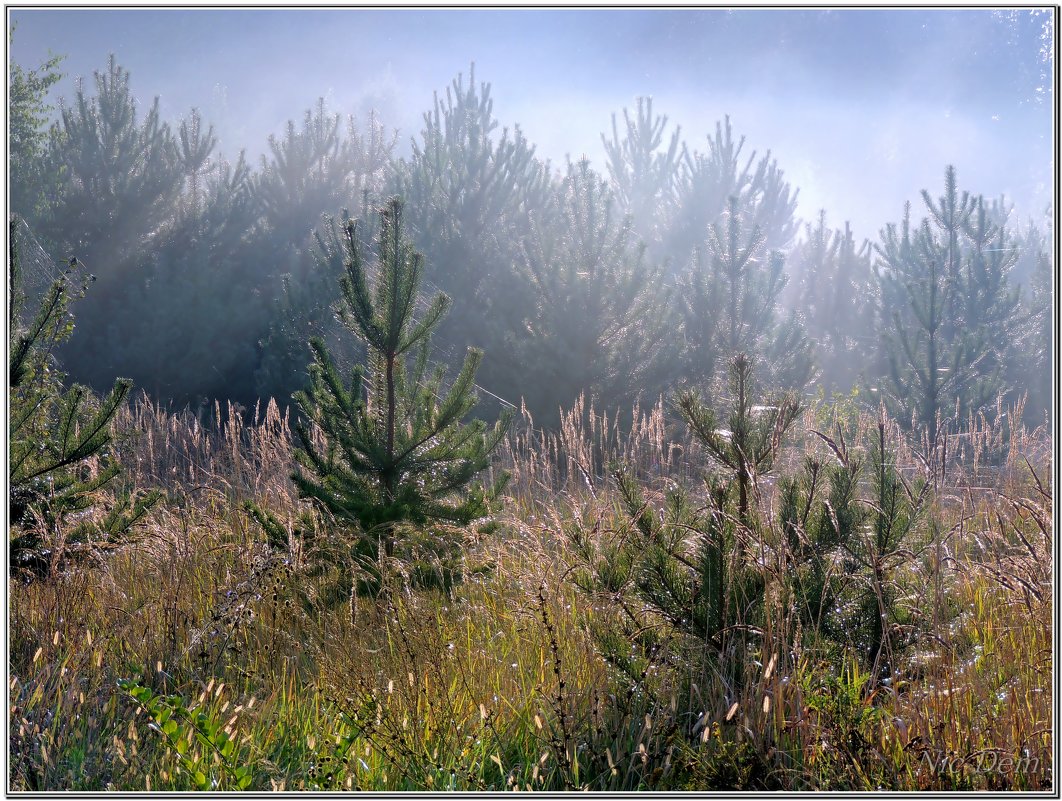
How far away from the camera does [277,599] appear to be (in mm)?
3328

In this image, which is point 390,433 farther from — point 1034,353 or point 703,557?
point 1034,353

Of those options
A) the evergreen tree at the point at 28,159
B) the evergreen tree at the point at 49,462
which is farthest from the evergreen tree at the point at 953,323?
the evergreen tree at the point at 28,159

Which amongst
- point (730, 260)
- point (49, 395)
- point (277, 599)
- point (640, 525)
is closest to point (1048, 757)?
point (640, 525)

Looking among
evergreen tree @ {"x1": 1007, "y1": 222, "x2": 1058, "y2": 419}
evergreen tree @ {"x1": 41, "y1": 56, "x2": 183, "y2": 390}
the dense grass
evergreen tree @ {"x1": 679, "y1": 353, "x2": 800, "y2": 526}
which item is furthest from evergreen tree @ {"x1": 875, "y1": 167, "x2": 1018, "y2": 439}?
evergreen tree @ {"x1": 41, "y1": 56, "x2": 183, "y2": 390}

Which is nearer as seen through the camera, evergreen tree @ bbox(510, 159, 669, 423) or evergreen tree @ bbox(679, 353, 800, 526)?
evergreen tree @ bbox(679, 353, 800, 526)

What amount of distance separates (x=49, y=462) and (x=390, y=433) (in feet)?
4.73

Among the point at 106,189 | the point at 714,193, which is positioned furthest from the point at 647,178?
the point at 106,189

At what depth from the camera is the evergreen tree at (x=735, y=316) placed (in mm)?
9469

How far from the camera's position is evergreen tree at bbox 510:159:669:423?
8.57 m

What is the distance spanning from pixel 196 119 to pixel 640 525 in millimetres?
15764

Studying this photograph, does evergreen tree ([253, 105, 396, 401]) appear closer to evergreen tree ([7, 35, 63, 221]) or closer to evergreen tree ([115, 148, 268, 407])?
evergreen tree ([115, 148, 268, 407])

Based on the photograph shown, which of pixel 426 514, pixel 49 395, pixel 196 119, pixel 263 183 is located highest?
pixel 196 119

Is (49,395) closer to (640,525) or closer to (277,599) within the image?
(277,599)

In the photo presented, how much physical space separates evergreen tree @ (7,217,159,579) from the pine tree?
79 centimetres
